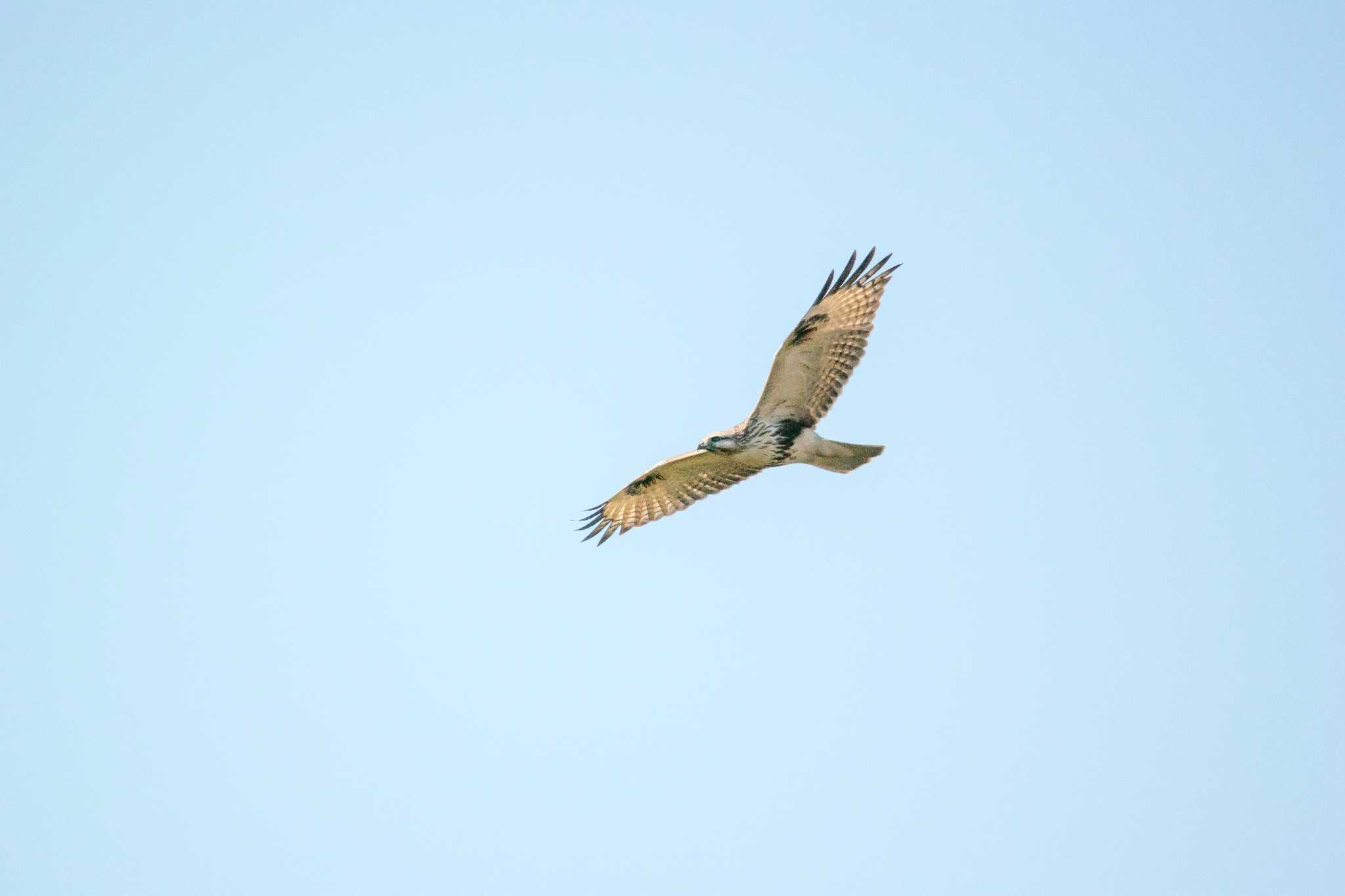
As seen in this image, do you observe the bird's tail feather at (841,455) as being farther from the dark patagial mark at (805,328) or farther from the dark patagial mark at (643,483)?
the dark patagial mark at (643,483)

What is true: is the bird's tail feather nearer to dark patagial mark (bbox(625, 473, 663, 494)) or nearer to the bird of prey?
the bird of prey

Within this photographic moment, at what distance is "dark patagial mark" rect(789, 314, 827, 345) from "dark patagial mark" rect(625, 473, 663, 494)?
7.58 ft

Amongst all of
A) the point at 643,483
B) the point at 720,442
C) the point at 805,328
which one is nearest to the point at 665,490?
the point at 643,483

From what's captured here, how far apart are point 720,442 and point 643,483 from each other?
1.61 m

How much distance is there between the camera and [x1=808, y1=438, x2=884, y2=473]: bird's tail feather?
1473 cm

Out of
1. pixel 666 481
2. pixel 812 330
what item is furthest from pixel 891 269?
pixel 666 481

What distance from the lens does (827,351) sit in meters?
14.6

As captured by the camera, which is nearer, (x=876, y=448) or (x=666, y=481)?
(x=876, y=448)

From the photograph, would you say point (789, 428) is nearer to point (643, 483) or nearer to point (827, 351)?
point (827, 351)

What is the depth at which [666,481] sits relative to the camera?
16047 millimetres

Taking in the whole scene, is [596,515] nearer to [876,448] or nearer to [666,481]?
[666,481]

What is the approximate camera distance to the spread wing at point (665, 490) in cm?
1571

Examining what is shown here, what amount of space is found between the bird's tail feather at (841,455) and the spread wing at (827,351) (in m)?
0.27

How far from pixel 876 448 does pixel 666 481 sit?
2343 mm
